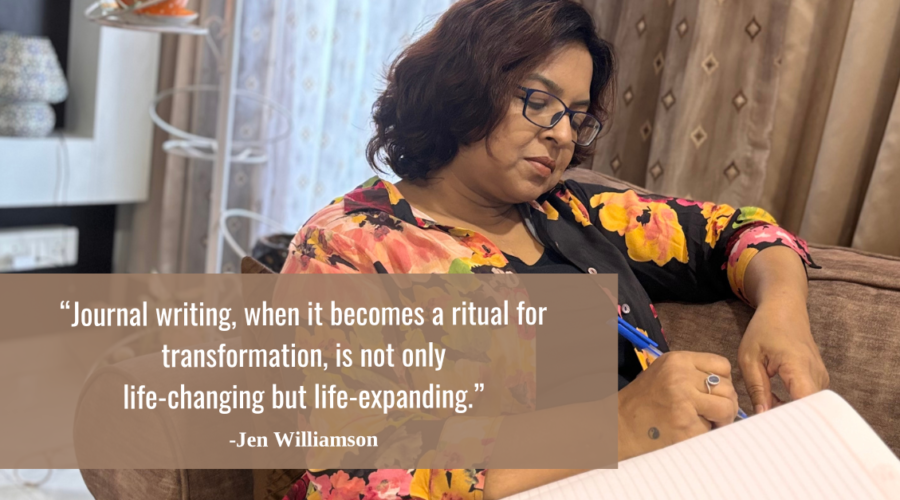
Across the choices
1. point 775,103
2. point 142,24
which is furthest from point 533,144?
point 142,24

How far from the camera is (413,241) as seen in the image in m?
0.98

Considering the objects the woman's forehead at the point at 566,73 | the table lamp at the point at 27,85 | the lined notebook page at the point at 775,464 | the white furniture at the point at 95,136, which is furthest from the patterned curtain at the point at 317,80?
the lined notebook page at the point at 775,464

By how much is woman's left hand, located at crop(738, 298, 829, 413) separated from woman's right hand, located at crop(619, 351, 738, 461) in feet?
0.51

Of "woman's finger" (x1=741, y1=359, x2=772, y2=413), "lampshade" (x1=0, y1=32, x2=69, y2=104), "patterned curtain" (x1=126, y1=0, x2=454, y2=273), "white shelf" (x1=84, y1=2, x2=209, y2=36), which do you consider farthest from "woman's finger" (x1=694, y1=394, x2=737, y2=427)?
"lampshade" (x1=0, y1=32, x2=69, y2=104)

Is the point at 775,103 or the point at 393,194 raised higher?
the point at 775,103

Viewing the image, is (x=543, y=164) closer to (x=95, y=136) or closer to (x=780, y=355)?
(x=780, y=355)

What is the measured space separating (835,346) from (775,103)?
0.71 metres

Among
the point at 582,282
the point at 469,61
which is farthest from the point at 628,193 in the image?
the point at 469,61

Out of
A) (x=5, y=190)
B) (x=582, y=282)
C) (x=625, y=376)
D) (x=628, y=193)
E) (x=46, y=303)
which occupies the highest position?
(x=628, y=193)

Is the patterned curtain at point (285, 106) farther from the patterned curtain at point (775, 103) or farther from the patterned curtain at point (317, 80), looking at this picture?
the patterned curtain at point (775, 103)

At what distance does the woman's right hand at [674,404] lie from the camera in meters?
0.71

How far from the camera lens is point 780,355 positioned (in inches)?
34.4

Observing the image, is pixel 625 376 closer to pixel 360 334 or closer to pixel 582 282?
pixel 582 282

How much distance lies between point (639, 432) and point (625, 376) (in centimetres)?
33
